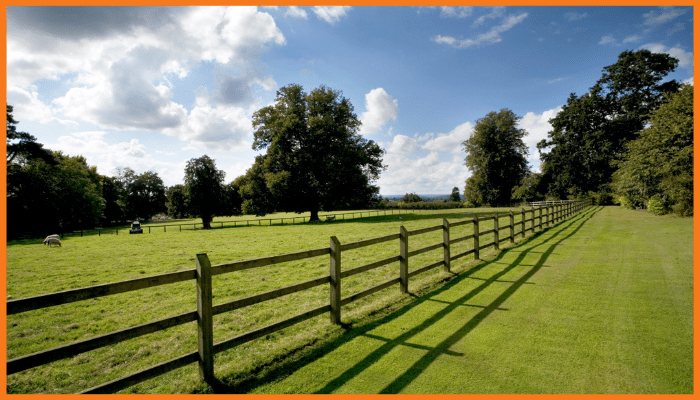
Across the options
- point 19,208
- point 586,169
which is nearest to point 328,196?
point 19,208

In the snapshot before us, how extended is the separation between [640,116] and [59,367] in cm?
5676

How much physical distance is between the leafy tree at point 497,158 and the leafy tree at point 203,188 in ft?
142

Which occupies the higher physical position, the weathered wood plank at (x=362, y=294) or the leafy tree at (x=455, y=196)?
the leafy tree at (x=455, y=196)

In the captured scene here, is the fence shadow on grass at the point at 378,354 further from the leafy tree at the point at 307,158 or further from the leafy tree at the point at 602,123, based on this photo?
the leafy tree at the point at 602,123

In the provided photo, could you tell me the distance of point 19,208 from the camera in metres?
38.2

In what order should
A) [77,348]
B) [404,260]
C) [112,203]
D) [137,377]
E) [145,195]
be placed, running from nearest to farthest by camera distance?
[77,348] → [137,377] → [404,260] → [112,203] → [145,195]

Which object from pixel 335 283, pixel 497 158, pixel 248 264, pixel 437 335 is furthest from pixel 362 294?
pixel 497 158

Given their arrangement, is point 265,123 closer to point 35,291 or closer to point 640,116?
point 35,291

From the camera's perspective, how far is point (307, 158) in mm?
33750

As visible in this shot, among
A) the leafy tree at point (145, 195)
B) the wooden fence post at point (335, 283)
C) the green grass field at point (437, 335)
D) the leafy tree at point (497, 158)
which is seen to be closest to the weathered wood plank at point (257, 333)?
the wooden fence post at point (335, 283)

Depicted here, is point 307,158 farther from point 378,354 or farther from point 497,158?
point 497,158

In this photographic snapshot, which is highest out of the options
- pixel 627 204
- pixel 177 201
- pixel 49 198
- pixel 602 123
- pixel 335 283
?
pixel 602 123

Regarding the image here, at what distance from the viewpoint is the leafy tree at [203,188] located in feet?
130

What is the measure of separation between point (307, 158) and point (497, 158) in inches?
1455
